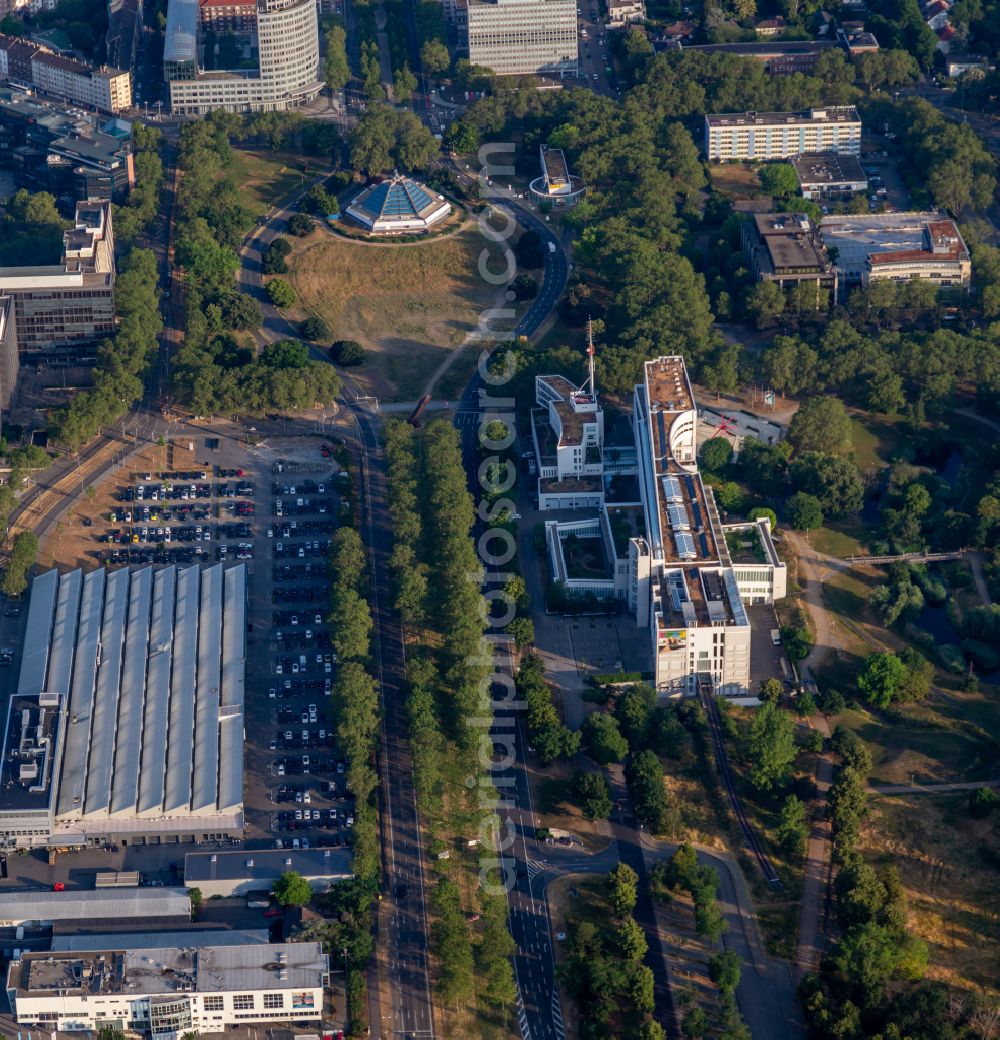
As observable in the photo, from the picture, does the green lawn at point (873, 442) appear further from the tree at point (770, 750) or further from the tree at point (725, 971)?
the tree at point (725, 971)

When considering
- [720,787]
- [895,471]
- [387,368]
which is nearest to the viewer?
[720,787]

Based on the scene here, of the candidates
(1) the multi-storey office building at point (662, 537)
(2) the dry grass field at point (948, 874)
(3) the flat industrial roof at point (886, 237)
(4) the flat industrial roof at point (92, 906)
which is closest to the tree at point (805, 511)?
(1) the multi-storey office building at point (662, 537)

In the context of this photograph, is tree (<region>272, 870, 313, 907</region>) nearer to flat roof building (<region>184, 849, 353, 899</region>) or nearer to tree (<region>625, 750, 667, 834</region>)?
flat roof building (<region>184, 849, 353, 899</region>)

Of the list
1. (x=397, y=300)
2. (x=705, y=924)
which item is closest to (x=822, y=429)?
(x=397, y=300)

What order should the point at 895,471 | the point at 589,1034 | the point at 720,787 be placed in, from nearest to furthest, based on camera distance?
the point at 589,1034
the point at 720,787
the point at 895,471

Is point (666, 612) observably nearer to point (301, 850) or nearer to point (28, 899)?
point (301, 850)

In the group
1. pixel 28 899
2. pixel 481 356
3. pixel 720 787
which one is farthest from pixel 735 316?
pixel 28 899
